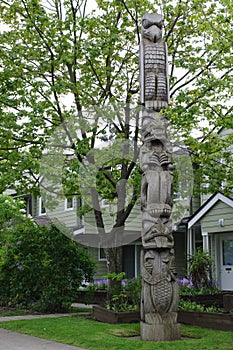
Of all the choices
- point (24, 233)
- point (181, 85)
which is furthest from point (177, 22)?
point (24, 233)

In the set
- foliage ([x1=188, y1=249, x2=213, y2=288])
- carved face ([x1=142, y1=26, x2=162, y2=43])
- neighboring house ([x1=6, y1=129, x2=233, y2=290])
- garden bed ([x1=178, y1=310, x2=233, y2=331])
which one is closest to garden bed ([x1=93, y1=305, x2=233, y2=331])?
garden bed ([x1=178, y1=310, x2=233, y2=331])

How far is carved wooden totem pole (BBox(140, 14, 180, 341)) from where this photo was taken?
9531mm

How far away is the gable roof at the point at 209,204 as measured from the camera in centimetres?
1841

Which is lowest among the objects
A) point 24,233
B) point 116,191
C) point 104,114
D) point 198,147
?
point 24,233

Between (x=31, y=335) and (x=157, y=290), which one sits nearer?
(x=157, y=290)

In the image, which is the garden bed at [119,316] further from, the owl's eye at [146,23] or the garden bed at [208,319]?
the owl's eye at [146,23]

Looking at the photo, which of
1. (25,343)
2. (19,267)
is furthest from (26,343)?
(19,267)

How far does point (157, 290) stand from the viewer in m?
9.58

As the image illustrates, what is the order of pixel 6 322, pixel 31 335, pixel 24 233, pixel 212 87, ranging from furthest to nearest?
pixel 24 233 < pixel 212 87 < pixel 6 322 < pixel 31 335

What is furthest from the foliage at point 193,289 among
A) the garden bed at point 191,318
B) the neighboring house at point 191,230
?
the garden bed at point 191,318

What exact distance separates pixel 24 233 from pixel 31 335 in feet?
18.7

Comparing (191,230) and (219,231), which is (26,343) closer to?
(219,231)

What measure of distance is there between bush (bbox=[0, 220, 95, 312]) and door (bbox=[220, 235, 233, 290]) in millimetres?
6068

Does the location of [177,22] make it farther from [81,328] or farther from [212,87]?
[81,328]
